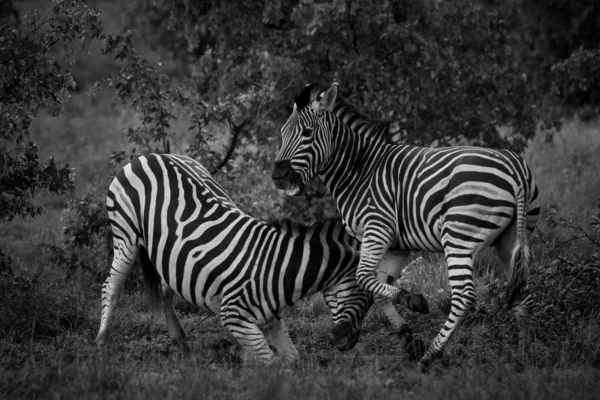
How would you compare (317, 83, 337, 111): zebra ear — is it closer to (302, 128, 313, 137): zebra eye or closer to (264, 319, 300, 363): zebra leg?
(302, 128, 313, 137): zebra eye

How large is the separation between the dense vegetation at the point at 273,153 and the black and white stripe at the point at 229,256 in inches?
15.1

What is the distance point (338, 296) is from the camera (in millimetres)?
6277

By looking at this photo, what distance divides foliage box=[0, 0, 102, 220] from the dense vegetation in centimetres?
2

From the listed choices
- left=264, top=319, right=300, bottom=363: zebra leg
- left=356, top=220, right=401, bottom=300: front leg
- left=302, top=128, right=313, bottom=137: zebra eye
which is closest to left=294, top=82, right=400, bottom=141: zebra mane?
left=302, top=128, right=313, bottom=137: zebra eye

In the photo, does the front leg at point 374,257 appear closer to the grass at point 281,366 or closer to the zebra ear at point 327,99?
the grass at point 281,366

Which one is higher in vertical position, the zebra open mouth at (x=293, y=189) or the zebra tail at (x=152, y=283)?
the zebra open mouth at (x=293, y=189)

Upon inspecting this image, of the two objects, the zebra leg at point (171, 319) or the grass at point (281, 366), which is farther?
the zebra leg at point (171, 319)

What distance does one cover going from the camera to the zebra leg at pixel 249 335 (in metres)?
6.00

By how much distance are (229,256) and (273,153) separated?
3847 millimetres

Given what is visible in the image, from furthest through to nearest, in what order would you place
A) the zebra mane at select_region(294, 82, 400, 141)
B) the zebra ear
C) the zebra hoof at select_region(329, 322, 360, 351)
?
the zebra mane at select_region(294, 82, 400, 141), the zebra ear, the zebra hoof at select_region(329, 322, 360, 351)

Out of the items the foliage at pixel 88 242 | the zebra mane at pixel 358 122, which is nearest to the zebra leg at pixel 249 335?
the zebra mane at pixel 358 122

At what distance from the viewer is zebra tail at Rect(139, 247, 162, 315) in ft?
23.2

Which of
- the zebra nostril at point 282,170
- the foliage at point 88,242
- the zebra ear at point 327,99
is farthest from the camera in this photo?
the foliage at point 88,242

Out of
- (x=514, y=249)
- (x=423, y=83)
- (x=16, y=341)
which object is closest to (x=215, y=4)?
(x=423, y=83)
